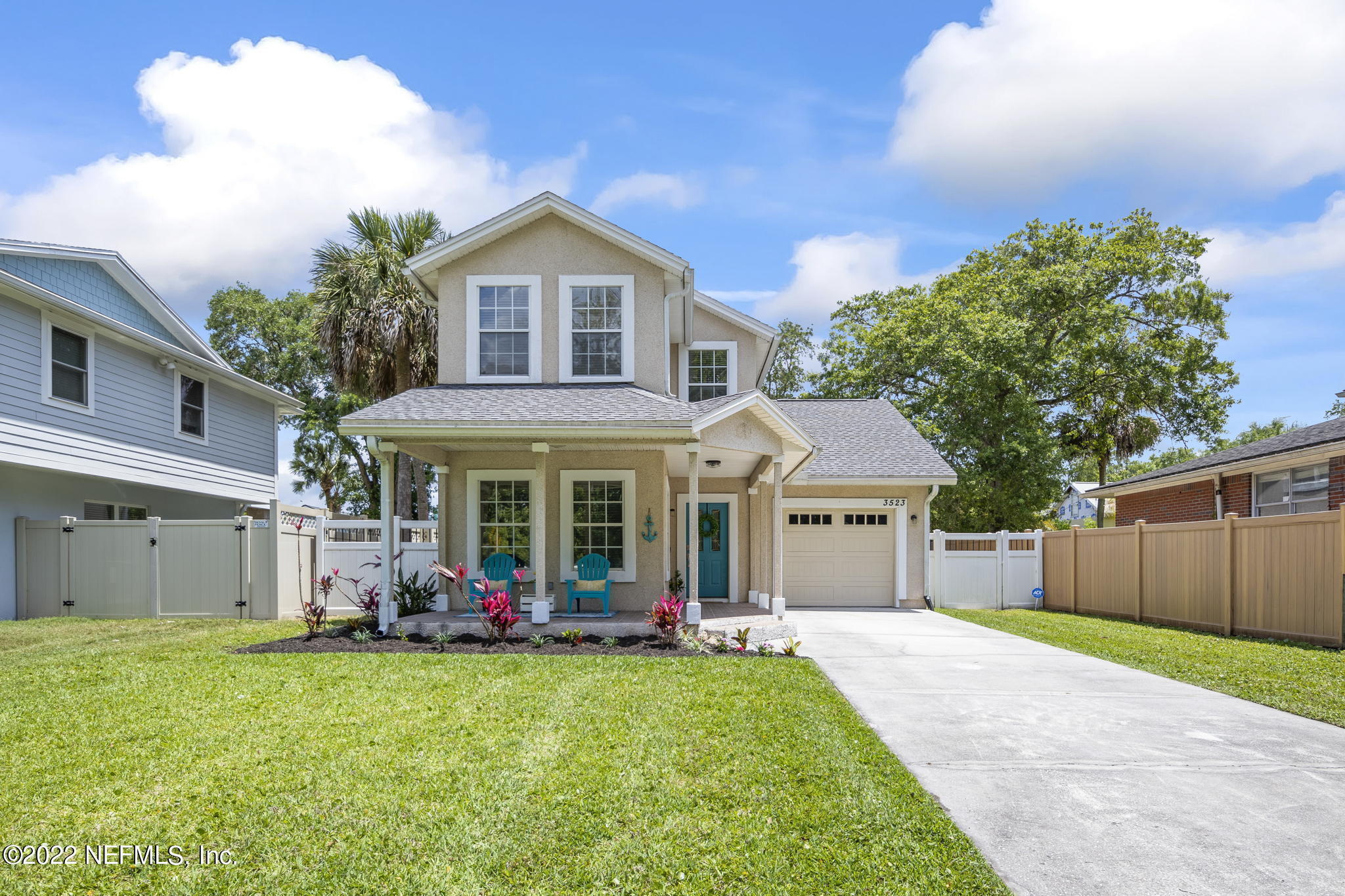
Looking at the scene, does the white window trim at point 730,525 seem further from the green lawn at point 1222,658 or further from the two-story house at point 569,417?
the green lawn at point 1222,658

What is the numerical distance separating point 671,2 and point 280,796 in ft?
38.1

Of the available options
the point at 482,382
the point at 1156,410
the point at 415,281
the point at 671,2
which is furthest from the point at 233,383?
the point at 1156,410

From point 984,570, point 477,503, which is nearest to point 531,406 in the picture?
point 477,503

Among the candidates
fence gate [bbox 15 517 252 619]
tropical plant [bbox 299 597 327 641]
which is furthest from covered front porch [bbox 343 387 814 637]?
fence gate [bbox 15 517 252 619]

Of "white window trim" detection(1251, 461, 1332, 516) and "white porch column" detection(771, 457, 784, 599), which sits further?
"white window trim" detection(1251, 461, 1332, 516)

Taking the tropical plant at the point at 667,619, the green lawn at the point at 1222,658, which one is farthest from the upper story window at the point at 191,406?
the green lawn at the point at 1222,658

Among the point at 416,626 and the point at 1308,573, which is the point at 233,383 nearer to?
the point at 416,626

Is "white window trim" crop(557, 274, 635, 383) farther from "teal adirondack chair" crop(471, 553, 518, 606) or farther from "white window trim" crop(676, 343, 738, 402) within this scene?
"white window trim" crop(676, 343, 738, 402)

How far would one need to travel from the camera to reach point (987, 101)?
41.3 feet

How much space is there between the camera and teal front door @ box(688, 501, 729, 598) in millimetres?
15266

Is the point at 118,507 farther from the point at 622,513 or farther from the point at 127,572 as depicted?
the point at 622,513

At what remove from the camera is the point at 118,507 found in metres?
16.4

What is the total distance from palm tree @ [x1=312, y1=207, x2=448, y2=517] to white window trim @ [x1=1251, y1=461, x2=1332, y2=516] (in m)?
18.2

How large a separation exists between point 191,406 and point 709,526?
11676mm
